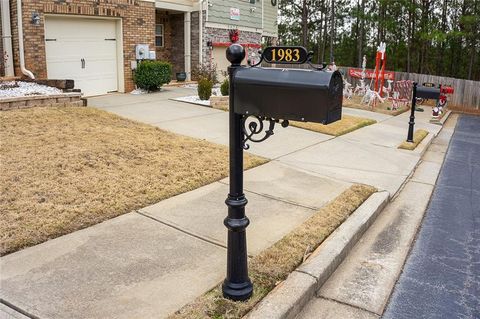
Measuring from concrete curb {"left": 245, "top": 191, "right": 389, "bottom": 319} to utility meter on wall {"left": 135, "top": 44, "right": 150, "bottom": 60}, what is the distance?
445 inches

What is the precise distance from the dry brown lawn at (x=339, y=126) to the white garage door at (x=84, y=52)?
6.58 m

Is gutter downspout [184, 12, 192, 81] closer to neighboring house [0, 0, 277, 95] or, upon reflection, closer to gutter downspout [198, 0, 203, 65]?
neighboring house [0, 0, 277, 95]

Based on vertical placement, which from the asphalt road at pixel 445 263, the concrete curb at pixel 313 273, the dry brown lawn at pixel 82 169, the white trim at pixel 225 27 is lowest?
the asphalt road at pixel 445 263

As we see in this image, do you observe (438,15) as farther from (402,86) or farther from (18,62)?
(18,62)

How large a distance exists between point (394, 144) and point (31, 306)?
353 inches

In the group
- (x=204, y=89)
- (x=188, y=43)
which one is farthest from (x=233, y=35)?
(x=204, y=89)

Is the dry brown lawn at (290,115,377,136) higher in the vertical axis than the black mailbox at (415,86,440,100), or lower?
lower

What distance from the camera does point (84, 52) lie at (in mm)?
13727

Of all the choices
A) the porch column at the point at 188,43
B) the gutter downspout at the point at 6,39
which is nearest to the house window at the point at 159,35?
the porch column at the point at 188,43

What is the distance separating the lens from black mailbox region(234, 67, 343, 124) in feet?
9.85

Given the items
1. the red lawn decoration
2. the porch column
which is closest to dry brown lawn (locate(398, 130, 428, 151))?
the red lawn decoration

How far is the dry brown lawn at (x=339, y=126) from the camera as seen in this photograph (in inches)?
433

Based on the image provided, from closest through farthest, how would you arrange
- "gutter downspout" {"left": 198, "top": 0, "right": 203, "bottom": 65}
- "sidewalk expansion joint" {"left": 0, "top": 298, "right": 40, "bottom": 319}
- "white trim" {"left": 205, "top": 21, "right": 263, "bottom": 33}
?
"sidewalk expansion joint" {"left": 0, "top": 298, "right": 40, "bottom": 319}, "gutter downspout" {"left": 198, "top": 0, "right": 203, "bottom": 65}, "white trim" {"left": 205, "top": 21, "right": 263, "bottom": 33}

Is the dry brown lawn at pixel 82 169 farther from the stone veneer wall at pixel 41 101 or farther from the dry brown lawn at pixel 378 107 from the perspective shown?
the dry brown lawn at pixel 378 107
